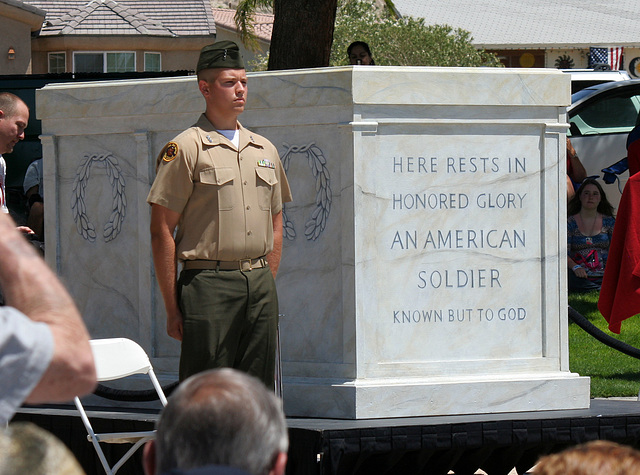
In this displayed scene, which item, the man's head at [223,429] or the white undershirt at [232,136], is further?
the white undershirt at [232,136]

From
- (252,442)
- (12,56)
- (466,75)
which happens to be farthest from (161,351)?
(12,56)

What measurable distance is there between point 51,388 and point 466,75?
14.3 ft

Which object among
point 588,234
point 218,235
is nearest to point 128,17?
point 588,234

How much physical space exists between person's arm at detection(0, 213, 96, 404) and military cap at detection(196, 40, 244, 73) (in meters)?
3.22

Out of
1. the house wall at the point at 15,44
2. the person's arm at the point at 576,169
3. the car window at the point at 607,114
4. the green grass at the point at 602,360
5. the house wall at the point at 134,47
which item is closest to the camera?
the green grass at the point at 602,360

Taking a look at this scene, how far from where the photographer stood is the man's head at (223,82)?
16.9 feet

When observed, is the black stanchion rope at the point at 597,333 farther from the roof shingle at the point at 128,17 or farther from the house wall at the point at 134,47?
the roof shingle at the point at 128,17

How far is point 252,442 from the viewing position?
2.01 metres

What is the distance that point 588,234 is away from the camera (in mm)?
11969

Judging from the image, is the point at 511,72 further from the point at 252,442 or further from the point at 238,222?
the point at 252,442

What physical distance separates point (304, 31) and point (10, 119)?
435cm

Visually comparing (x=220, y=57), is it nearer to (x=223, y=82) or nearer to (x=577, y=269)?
(x=223, y=82)

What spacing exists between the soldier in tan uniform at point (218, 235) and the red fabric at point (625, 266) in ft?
8.88

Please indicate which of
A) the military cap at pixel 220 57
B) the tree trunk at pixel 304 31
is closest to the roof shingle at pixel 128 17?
the tree trunk at pixel 304 31
